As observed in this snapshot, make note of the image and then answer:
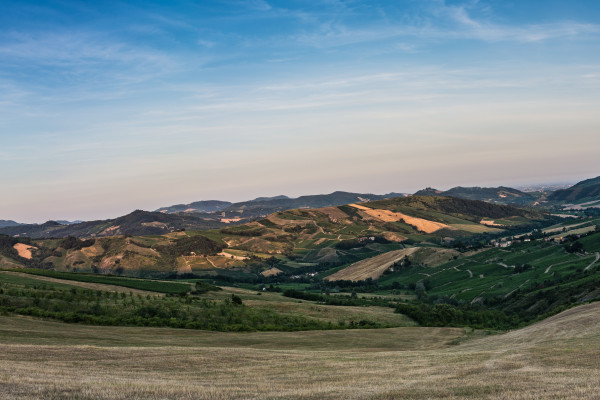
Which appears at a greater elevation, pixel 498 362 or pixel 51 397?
pixel 51 397

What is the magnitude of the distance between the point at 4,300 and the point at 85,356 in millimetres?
48652

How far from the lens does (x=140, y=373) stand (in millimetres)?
31359

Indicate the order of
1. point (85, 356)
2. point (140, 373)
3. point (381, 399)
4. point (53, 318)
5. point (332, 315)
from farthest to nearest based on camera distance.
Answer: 1. point (332, 315)
2. point (53, 318)
3. point (85, 356)
4. point (140, 373)
5. point (381, 399)

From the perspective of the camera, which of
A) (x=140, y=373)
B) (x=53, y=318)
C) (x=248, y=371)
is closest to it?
(x=140, y=373)

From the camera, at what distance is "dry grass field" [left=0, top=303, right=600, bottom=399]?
22.8m

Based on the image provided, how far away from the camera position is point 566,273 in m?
150

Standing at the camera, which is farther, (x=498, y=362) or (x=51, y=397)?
(x=498, y=362)

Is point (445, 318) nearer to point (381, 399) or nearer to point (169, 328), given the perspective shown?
point (169, 328)

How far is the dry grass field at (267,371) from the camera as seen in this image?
899 inches

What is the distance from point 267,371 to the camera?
3469 cm

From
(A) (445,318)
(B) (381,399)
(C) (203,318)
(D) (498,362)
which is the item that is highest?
(B) (381,399)

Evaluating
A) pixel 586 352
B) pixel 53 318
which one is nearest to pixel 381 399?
pixel 586 352

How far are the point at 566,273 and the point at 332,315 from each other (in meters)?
92.5

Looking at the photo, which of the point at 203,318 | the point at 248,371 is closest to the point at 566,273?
the point at 203,318
